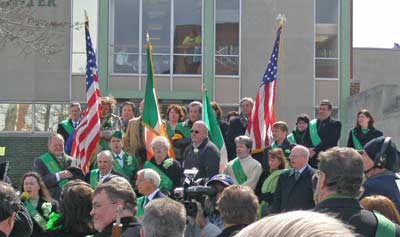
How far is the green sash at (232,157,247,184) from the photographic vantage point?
29.0ft

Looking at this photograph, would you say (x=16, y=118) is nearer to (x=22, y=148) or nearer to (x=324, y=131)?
(x=22, y=148)

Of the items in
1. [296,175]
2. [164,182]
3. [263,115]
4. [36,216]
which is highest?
[263,115]

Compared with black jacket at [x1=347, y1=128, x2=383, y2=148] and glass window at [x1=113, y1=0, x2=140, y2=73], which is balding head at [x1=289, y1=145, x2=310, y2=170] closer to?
black jacket at [x1=347, y1=128, x2=383, y2=148]

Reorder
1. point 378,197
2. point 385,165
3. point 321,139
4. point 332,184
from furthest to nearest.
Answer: point 321,139, point 385,165, point 378,197, point 332,184

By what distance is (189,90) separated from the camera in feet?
76.0

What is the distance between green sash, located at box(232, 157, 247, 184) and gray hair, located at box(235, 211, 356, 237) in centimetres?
739

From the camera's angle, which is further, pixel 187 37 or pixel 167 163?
pixel 187 37

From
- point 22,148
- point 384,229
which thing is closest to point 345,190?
point 384,229

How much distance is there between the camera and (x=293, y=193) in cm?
724

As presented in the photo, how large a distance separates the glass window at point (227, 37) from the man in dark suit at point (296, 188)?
16.1 metres

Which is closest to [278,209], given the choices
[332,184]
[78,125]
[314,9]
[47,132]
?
[332,184]

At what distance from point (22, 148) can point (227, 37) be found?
9958 mm

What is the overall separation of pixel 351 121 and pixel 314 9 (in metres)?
4.12

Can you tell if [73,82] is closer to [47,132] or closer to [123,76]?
[123,76]
